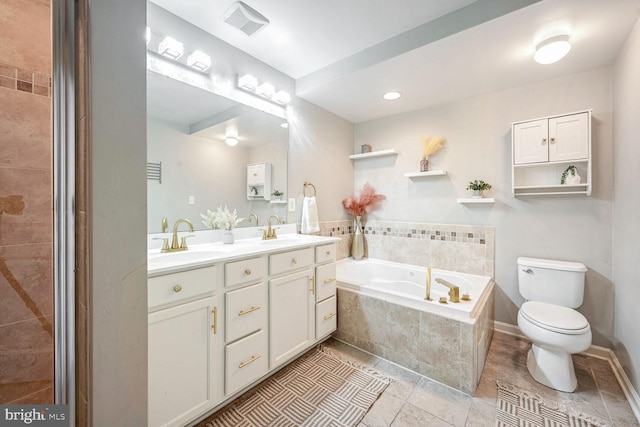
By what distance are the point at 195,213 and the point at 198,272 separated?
690 millimetres

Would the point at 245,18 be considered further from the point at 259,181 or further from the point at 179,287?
the point at 179,287

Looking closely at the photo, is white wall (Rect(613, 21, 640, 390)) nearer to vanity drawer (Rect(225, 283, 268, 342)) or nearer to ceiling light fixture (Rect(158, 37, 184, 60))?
vanity drawer (Rect(225, 283, 268, 342))

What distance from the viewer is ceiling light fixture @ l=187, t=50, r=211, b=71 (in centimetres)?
181

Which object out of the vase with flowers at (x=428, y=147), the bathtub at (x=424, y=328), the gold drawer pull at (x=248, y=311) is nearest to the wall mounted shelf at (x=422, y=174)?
the vase with flowers at (x=428, y=147)

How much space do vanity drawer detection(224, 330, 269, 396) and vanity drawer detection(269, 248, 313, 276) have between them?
41 centimetres

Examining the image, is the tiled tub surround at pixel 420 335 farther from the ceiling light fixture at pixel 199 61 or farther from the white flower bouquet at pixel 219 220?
the ceiling light fixture at pixel 199 61

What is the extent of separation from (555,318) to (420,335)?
903mm

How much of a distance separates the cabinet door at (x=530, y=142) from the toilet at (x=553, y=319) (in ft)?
2.87

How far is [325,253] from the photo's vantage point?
2191mm

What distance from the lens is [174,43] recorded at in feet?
5.54

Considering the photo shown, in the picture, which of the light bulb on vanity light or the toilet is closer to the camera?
the toilet

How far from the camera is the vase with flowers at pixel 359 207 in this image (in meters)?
3.19

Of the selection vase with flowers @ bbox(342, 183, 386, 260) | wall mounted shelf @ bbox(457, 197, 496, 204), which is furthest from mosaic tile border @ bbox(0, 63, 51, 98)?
wall mounted shelf @ bbox(457, 197, 496, 204)

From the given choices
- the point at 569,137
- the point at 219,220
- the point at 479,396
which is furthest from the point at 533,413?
the point at 219,220
